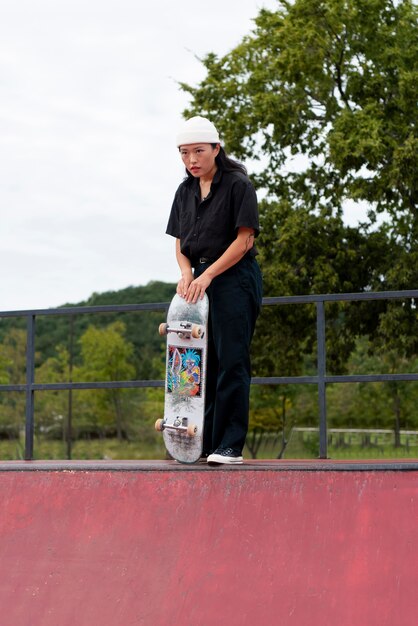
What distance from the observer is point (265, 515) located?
489cm

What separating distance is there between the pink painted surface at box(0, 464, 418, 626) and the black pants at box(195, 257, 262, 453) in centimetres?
29

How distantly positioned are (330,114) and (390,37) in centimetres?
246

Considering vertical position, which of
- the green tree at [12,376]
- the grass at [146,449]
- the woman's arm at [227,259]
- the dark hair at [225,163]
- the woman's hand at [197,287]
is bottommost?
the grass at [146,449]

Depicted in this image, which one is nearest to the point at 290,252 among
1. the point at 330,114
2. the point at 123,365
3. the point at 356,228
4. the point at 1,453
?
the point at 356,228

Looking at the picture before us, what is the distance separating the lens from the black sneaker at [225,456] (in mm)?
5301

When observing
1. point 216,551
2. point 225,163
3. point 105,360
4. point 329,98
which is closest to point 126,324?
point 105,360

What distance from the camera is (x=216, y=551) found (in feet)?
15.9

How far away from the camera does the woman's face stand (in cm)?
522

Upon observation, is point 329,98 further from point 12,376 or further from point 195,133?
point 12,376

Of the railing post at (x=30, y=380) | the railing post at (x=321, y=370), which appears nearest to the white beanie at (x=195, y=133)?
the railing post at (x=321, y=370)

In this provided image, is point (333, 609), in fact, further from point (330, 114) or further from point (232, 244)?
point (330, 114)

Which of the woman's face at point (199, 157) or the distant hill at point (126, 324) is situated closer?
the woman's face at point (199, 157)

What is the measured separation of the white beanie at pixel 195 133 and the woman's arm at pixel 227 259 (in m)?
0.53

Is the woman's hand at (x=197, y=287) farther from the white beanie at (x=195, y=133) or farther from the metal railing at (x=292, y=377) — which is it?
the metal railing at (x=292, y=377)
